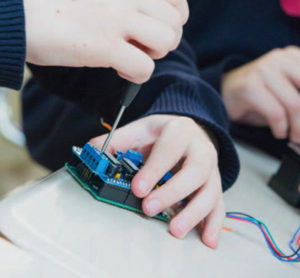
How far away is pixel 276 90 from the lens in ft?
2.10

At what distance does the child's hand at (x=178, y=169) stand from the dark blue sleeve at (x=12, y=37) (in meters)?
0.10

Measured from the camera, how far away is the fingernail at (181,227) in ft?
1.13

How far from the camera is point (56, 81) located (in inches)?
23.8

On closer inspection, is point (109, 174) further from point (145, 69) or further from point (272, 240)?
point (272, 240)

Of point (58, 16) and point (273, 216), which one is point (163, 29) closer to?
point (58, 16)

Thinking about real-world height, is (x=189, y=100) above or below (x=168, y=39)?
below

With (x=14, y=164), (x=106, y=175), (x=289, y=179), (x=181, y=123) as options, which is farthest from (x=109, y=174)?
(x=14, y=164)

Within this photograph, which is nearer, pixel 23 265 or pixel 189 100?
pixel 23 265

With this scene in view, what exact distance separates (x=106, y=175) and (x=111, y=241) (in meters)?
0.06

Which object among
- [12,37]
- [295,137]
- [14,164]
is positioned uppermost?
[12,37]

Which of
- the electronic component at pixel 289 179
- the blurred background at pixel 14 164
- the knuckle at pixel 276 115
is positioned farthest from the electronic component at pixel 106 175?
the blurred background at pixel 14 164

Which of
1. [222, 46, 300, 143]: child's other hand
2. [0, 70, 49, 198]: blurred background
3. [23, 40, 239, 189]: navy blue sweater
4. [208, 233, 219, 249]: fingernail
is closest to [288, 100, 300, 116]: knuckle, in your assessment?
[222, 46, 300, 143]: child's other hand

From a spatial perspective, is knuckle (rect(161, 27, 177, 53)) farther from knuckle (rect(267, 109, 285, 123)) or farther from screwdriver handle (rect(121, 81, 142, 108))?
knuckle (rect(267, 109, 285, 123))

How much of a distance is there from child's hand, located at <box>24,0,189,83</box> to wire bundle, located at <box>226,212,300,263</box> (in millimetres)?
194
